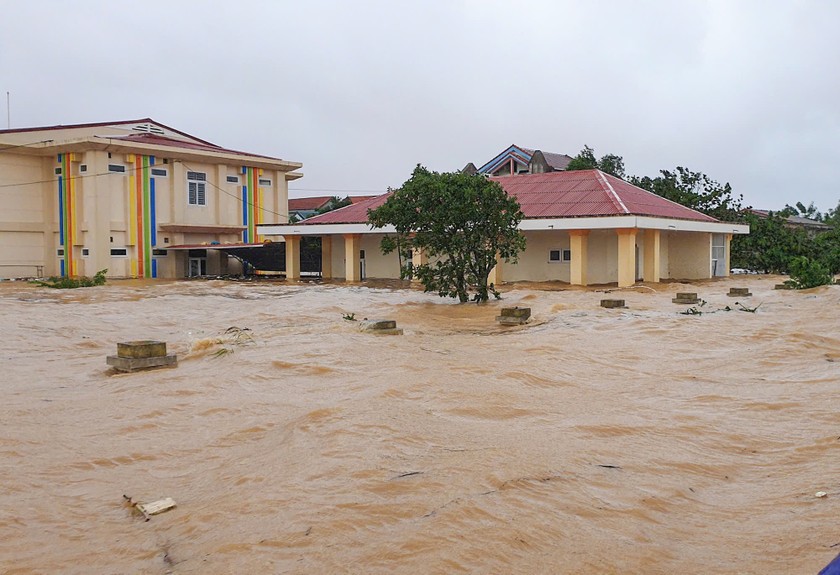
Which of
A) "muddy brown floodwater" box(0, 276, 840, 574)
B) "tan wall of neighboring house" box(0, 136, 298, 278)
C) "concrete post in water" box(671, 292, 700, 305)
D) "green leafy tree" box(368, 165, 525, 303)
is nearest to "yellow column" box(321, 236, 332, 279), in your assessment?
"tan wall of neighboring house" box(0, 136, 298, 278)

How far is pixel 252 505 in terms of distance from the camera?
215 inches

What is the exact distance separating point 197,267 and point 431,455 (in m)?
34.7

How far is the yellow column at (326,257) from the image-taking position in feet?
119

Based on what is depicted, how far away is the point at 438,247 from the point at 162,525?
1693 centimetres

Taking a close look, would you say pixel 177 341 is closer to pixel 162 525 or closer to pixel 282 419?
pixel 282 419

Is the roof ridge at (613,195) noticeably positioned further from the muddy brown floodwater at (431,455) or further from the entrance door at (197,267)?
the entrance door at (197,267)

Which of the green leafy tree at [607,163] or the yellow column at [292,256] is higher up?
the green leafy tree at [607,163]

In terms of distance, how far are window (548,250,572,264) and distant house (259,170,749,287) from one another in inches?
1.5

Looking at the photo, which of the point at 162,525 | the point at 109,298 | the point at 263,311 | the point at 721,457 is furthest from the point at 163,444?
the point at 109,298

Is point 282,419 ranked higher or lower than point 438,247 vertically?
lower

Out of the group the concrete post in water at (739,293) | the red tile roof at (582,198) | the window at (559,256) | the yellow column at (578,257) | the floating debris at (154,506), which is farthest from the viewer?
the window at (559,256)

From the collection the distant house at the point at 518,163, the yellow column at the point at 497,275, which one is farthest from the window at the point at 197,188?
the yellow column at the point at 497,275

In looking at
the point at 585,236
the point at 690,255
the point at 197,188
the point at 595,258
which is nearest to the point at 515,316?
the point at 585,236

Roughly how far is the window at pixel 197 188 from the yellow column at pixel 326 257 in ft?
24.7
